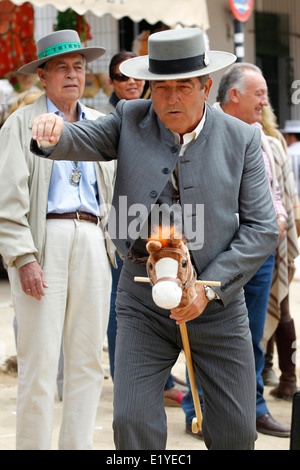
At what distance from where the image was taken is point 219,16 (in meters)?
11.8

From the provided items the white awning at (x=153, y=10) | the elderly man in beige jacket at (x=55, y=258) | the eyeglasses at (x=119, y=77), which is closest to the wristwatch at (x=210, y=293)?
the elderly man in beige jacket at (x=55, y=258)

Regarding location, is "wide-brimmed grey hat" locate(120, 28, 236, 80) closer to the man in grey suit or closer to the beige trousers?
the man in grey suit

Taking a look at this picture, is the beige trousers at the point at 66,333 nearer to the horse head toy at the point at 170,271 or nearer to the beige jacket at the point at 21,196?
the beige jacket at the point at 21,196

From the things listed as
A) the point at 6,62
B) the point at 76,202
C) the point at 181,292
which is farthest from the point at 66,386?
the point at 6,62

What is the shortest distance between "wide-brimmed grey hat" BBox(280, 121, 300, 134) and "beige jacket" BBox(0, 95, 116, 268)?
864cm

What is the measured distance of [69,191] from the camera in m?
3.98

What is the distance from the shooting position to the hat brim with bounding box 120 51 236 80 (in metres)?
3.00

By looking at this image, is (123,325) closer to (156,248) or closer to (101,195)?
(156,248)

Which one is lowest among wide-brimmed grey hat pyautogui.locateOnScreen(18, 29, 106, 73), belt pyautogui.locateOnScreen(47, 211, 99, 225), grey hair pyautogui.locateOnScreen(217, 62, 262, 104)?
belt pyautogui.locateOnScreen(47, 211, 99, 225)

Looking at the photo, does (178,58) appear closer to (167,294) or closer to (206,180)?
(206,180)

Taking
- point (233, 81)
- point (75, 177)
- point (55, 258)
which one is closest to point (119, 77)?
point (233, 81)

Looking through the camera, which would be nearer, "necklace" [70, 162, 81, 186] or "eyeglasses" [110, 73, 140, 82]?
"necklace" [70, 162, 81, 186]

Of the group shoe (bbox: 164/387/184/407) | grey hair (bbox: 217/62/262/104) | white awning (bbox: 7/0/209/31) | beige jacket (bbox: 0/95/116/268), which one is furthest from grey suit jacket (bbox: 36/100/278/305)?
white awning (bbox: 7/0/209/31)

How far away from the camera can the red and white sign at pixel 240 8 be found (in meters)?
8.11
